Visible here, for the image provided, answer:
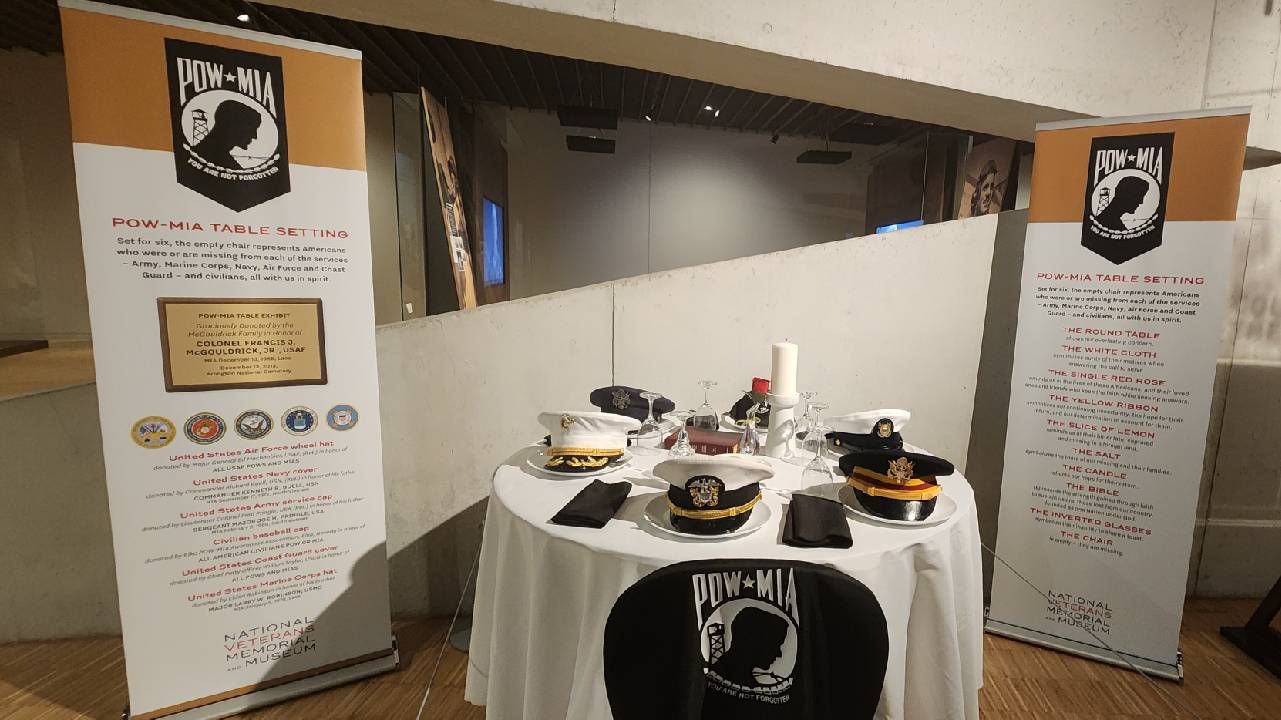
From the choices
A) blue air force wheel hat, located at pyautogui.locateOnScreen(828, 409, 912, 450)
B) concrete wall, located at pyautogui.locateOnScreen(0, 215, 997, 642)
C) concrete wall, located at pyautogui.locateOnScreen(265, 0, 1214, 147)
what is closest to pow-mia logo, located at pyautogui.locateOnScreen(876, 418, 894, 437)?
blue air force wheel hat, located at pyautogui.locateOnScreen(828, 409, 912, 450)

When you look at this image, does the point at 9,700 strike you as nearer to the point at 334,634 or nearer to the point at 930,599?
the point at 334,634

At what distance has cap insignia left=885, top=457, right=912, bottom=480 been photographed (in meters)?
1.28

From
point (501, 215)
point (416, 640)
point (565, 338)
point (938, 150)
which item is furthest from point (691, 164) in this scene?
point (416, 640)

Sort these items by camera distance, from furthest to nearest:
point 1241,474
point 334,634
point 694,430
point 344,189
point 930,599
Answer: point 1241,474 → point 334,634 → point 344,189 → point 694,430 → point 930,599

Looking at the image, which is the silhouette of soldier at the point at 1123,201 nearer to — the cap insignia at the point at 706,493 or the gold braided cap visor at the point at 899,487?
the gold braided cap visor at the point at 899,487

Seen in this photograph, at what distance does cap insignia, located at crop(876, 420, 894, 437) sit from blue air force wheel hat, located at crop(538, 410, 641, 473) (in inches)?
29.5

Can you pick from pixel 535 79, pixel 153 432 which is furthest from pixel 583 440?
pixel 535 79

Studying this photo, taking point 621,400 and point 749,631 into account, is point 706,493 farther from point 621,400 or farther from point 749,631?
point 621,400

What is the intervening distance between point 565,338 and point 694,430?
0.97 metres

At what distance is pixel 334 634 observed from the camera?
6.72 feet

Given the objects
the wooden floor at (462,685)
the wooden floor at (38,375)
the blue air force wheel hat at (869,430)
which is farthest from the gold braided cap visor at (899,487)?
the wooden floor at (38,375)

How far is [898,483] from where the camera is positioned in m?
1.28

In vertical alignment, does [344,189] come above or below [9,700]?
above

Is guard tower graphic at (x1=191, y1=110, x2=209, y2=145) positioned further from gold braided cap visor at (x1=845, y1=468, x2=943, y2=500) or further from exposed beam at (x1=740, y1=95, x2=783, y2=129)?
exposed beam at (x1=740, y1=95, x2=783, y2=129)
